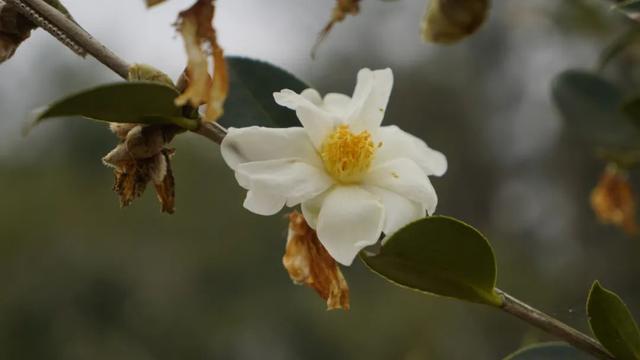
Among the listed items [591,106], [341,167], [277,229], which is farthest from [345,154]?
[277,229]

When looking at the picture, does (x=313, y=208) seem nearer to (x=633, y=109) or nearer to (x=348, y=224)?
(x=348, y=224)

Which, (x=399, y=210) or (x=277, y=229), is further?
(x=277, y=229)

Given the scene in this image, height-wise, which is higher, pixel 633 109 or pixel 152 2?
pixel 152 2

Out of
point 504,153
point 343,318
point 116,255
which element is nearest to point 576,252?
point 504,153

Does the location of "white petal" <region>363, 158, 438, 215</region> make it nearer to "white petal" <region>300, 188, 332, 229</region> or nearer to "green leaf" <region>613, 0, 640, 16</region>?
"white petal" <region>300, 188, 332, 229</region>

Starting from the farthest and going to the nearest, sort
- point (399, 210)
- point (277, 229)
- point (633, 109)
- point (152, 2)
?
point (277, 229), point (633, 109), point (399, 210), point (152, 2)

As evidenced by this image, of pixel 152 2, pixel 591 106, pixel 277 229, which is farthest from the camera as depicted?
pixel 277 229

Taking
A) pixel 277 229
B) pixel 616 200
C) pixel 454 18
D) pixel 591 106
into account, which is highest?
pixel 454 18

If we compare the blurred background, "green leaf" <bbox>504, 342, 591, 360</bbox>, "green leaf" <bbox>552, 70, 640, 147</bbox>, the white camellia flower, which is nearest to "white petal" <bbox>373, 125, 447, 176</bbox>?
the white camellia flower

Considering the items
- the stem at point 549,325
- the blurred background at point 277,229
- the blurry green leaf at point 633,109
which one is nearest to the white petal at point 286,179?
the stem at point 549,325
